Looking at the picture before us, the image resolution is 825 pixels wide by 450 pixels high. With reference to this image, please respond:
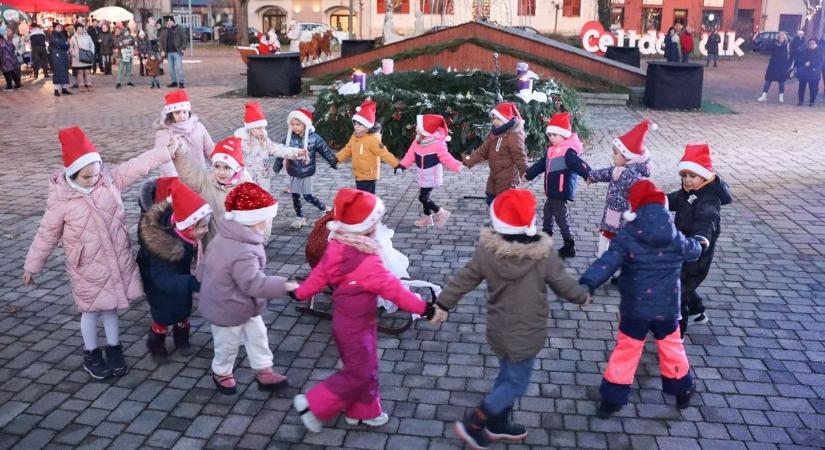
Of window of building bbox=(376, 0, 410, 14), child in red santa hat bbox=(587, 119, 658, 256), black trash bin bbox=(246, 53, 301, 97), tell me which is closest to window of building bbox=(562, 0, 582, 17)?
window of building bbox=(376, 0, 410, 14)

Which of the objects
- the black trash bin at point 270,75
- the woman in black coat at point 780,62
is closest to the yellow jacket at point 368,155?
the black trash bin at point 270,75

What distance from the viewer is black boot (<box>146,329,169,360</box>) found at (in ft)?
18.1

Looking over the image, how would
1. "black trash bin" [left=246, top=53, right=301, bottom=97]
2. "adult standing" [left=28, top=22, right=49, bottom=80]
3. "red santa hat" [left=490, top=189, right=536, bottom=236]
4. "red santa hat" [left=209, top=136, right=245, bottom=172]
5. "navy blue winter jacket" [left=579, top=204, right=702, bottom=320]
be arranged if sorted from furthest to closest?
"adult standing" [left=28, top=22, right=49, bottom=80]
"black trash bin" [left=246, top=53, right=301, bottom=97]
"red santa hat" [left=209, top=136, right=245, bottom=172]
"navy blue winter jacket" [left=579, top=204, right=702, bottom=320]
"red santa hat" [left=490, top=189, right=536, bottom=236]

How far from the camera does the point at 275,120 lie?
1628 cm

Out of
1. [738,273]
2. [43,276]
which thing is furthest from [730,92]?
[43,276]

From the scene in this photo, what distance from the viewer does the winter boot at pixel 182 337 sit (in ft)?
18.5

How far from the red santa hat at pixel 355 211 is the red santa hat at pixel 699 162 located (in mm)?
2646

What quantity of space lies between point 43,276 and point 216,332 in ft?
10.8

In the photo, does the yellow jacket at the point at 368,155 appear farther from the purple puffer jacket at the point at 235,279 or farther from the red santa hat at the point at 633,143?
the purple puffer jacket at the point at 235,279

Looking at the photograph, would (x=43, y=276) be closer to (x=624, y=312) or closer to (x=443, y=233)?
(x=443, y=233)

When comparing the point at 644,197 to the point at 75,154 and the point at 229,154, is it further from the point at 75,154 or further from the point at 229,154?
the point at 75,154

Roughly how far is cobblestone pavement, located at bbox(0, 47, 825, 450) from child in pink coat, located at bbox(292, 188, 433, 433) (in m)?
0.27

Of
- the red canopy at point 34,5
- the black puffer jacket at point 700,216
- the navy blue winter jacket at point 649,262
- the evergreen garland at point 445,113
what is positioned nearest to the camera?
the navy blue winter jacket at point 649,262

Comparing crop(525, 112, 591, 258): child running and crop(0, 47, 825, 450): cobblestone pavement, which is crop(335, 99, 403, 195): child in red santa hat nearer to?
crop(0, 47, 825, 450): cobblestone pavement
